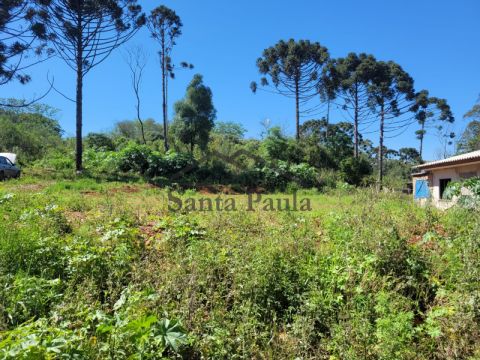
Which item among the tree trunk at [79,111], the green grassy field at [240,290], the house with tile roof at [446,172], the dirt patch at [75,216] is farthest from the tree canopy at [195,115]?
Result: the green grassy field at [240,290]

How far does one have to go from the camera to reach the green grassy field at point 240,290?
2.05 m

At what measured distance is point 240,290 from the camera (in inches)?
105

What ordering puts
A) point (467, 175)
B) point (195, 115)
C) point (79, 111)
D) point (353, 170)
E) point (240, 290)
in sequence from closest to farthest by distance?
point (240, 290)
point (467, 175)
point (79, 111)
point (195, 115)
point (353, 170)

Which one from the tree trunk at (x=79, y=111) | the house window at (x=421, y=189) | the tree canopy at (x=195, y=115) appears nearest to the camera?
the tree trunk at (x=79, y=111)

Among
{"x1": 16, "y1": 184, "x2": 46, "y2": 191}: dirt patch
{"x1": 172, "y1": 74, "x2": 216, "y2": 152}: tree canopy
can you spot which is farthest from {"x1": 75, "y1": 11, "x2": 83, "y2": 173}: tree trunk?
{"x1": 172, "y1": 74, "x2": 216, "y2": 152}: tree canopy

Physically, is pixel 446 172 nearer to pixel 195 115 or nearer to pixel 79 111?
pixel 195 115

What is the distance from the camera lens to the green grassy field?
205 centimetres

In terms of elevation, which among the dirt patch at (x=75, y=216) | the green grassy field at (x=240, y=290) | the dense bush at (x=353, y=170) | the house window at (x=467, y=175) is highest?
the dense bush at (x=353, y=170)

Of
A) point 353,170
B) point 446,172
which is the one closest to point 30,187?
point 446,172

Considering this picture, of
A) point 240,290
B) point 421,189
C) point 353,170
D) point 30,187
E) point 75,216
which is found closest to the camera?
point 240,290

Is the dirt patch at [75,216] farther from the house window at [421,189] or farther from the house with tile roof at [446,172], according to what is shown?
the house window at [421,189]

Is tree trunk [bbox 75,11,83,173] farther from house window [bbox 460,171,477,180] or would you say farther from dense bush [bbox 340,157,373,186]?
house window [bbox 460,171,477,180]

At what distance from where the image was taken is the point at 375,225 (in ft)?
11.8

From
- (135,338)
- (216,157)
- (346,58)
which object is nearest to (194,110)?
(216,157)
